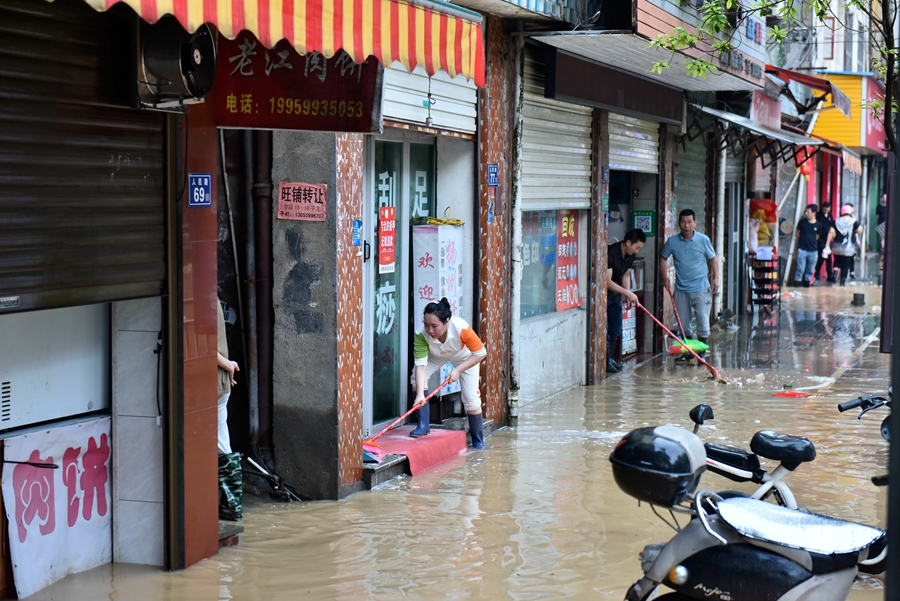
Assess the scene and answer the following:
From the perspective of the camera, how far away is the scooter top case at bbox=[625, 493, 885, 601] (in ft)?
12.0

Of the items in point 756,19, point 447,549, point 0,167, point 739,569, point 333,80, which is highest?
point 756,19

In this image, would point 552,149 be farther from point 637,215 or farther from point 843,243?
point 843,243

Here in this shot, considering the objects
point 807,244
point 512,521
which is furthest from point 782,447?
point 807,244

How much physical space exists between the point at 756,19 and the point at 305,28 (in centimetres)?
1180

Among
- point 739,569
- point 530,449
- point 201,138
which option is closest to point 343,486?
point 530,449

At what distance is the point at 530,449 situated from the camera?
29.3 feet

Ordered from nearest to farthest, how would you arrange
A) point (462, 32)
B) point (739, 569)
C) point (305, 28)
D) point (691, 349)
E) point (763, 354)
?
point (739, 569) < point (305, 28) < point (462, 32) < point (691, 349) < point (763, 354)

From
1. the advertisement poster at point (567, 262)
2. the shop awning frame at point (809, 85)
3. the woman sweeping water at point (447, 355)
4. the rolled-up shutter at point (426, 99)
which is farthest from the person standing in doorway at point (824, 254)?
the woman sweeping water at point (447, 355)

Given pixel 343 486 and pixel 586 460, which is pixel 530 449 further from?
pixel 343 486

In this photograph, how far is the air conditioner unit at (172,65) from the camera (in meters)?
5.11

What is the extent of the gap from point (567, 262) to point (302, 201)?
5427mm

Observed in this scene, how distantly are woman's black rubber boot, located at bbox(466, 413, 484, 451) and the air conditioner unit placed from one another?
4.26 m

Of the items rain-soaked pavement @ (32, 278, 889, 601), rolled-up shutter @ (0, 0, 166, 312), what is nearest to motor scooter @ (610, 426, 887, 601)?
rain-soaked pavement @ (32, 278, 889, 601)

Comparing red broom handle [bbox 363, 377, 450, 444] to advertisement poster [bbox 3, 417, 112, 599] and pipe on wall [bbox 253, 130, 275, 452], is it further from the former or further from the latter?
advertisement poster [bbox 3, 417, 112, 599]
